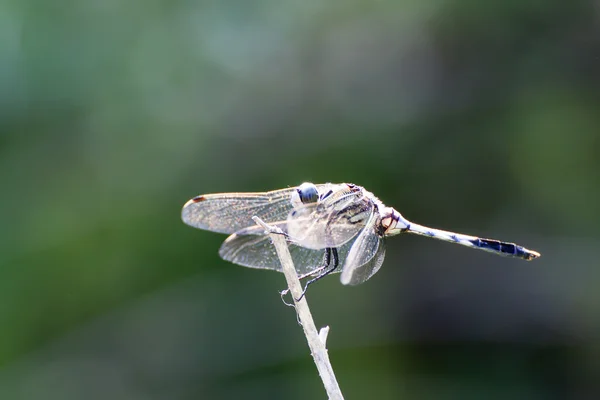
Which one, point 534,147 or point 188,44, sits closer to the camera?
point 534,147

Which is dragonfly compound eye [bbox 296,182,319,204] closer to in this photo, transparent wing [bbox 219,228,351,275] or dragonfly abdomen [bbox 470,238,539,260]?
transparent wing [bbox 219,228,351,275]

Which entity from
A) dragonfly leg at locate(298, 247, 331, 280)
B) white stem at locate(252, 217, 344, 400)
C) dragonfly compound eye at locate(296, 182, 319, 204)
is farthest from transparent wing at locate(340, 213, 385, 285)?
white stem at locate(252, 217, 344, 400)

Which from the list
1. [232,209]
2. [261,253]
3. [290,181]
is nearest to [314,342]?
[261,253]

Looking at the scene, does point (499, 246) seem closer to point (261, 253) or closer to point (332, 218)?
point (332, 218)

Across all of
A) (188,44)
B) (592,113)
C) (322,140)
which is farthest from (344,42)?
(592,113)

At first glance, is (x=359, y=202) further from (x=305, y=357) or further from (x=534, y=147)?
(x=534, y=147)
